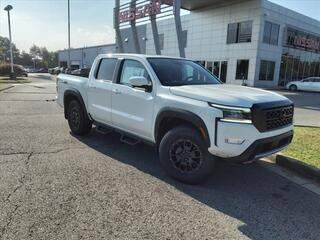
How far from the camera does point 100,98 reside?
250 inches

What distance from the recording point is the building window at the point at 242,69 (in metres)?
32.1

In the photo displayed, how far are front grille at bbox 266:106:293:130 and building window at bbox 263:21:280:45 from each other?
29211 millimetres

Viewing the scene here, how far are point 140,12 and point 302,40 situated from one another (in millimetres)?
21154

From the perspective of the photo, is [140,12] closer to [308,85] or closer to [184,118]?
[308,85]

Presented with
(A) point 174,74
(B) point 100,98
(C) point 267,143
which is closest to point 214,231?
(C) point 267,143

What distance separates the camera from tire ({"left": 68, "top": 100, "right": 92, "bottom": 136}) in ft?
23.5

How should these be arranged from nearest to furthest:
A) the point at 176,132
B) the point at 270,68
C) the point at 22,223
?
the point at 22,223
the point at 176,132
the point at 270,68

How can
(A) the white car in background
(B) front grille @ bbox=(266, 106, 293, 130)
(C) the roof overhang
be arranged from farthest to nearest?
1. (C) the roof overhang
2. (A) the white car in background
3. (B) front grille @ bbox=(266, 106, 293, 130)

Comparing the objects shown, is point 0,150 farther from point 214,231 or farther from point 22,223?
point 214,231

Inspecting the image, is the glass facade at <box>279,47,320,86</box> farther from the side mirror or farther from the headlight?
the headlight

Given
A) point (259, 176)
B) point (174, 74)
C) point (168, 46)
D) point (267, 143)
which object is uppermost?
point (168, 46)

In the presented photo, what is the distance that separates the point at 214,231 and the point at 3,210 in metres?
2.43

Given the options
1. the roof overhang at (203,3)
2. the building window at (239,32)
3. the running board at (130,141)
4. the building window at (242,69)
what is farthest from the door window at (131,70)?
the roof overhang at (203,3)

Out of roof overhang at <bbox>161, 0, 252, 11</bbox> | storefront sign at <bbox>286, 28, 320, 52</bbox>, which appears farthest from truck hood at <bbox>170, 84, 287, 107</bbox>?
storefront sign at <bbox>286, 28, 320, 52</bbox>
